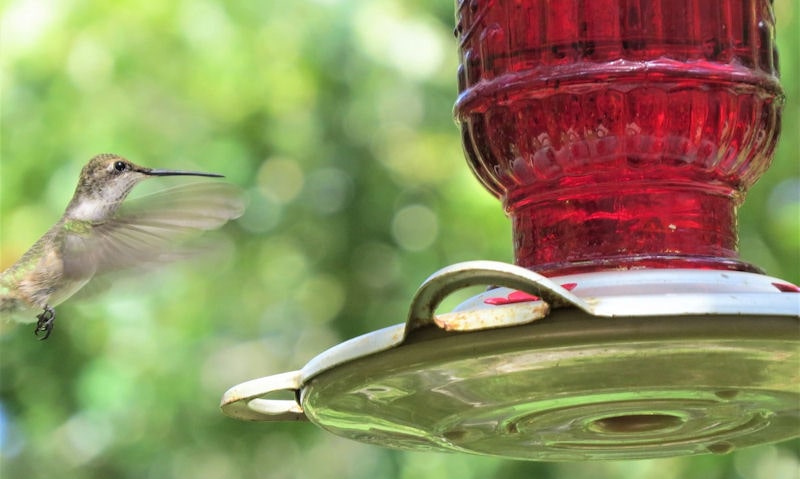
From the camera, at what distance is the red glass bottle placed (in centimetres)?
237

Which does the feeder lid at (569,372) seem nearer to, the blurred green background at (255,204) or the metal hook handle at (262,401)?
the metal hook handle at (262,401)

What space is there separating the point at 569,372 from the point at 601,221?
447 millimetres

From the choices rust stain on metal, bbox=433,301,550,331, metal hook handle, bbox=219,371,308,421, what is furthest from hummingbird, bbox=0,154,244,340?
rust stain on metal, bbox=433,301,550,331

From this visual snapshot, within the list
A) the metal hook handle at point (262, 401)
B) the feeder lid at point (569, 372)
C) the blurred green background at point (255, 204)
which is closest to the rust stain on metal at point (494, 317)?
the feeder lid at point (569, 372)

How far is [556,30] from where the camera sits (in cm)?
244

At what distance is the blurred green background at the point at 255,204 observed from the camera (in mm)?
6230

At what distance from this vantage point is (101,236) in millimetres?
3738

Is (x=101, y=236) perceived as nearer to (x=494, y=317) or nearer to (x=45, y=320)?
(x=45, y=320)

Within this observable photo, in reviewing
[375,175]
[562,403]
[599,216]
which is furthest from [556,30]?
[375,175]

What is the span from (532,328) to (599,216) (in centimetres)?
62

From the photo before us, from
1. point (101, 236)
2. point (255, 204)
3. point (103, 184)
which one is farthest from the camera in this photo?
point (255, 204)

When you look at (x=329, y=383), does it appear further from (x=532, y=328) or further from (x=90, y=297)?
(x=90, y=297)

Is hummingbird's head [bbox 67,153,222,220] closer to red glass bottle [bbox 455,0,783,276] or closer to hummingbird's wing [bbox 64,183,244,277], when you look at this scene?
hummingbird's wing [bbox 64,183,244,277]

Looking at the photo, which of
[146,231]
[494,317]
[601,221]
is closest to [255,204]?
[146,231]
